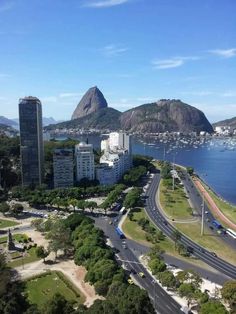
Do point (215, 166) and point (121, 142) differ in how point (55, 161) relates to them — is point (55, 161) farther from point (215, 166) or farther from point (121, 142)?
point (215, 166)

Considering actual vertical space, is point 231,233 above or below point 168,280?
below

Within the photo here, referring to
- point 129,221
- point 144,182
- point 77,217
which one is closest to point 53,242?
point 77,217

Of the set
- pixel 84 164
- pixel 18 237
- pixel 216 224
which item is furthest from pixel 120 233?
pixel 84 164

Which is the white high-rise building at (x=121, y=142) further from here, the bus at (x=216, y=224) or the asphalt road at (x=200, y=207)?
the bus at (x=216, y=224)

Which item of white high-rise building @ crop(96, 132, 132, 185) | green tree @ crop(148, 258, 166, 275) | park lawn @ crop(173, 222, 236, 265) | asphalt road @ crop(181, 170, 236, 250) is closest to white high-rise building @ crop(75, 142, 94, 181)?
white high-rise building @ crop(96, 132, 132, 185)

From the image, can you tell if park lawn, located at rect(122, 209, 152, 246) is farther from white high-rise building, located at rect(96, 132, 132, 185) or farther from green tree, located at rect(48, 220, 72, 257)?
white high-rise building, located at rect(96, 132, 132, 185)

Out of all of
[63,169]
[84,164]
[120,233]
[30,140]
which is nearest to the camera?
[120,233]
